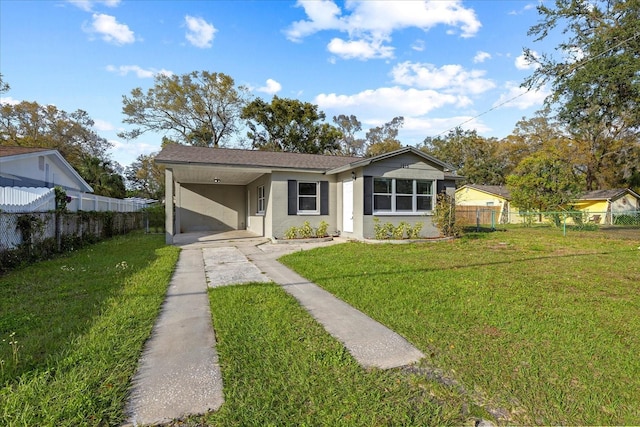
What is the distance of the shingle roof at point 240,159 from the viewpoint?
11352 mm

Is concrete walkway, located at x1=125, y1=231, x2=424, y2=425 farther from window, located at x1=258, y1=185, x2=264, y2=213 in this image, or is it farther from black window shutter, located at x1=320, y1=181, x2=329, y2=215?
window, located at x1=258, y1=185, x2=264, y2=213

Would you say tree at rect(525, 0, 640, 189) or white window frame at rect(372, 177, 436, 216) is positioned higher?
tree at rect(525, 0, 640, 189)

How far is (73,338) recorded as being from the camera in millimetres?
3182

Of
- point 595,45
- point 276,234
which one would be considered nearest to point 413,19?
point 595,45

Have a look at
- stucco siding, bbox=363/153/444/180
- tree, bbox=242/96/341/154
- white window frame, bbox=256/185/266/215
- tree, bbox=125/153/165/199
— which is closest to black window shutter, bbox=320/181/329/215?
stucco siding, bbox=363/153/444/180

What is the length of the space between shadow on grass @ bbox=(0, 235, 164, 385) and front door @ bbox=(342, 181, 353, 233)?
22.7ft

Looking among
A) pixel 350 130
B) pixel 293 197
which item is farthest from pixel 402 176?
pixel 350 130

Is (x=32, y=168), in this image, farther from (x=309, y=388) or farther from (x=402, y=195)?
(x=309, y=388)

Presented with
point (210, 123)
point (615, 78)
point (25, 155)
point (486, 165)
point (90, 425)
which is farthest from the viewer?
point (486, 165)

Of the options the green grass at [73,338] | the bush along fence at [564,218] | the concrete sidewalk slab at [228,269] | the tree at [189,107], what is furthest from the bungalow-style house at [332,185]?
the tree at [189,107]

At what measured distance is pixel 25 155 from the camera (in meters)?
13.4

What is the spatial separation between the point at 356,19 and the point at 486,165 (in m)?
35.1

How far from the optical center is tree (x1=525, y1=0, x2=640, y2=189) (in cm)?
1073

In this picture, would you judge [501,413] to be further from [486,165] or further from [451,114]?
[486,165]
